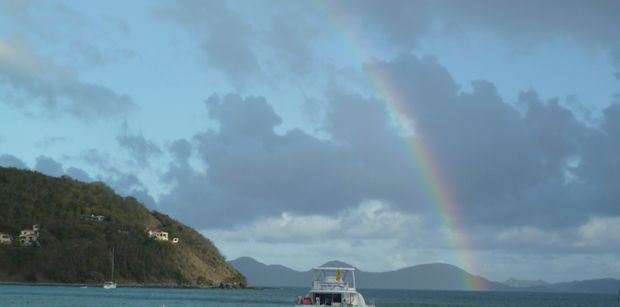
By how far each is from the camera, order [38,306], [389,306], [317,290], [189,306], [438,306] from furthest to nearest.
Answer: [438,306] < [389,306] < [189,306] < [38,306] < [317,290]

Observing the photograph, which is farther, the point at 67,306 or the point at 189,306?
the point at 189,306

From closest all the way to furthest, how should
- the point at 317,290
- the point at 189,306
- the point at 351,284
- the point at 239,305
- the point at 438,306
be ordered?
the point at 317,290 → the point at 351,284 → the point at 189,306 → the point at 239,305 → the point at 438,306

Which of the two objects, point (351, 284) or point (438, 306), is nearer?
point (351, 284)

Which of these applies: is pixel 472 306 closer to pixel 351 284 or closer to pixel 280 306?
pixel 280 306

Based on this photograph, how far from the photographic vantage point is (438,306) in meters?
187

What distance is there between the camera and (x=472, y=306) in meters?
194

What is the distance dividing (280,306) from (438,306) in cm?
4686

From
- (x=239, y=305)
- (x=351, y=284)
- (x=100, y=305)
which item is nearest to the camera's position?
(x=351, y=284)

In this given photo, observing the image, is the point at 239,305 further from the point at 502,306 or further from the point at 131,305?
Result: the point at 502,306

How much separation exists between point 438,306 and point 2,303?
10170 cm

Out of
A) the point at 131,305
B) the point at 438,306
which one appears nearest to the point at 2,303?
the point at 131,305

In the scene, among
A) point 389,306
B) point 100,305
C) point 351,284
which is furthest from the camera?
point 389,306

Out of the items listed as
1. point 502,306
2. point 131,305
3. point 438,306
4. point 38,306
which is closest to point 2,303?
point 38,306

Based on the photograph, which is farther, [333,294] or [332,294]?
[332,294]
